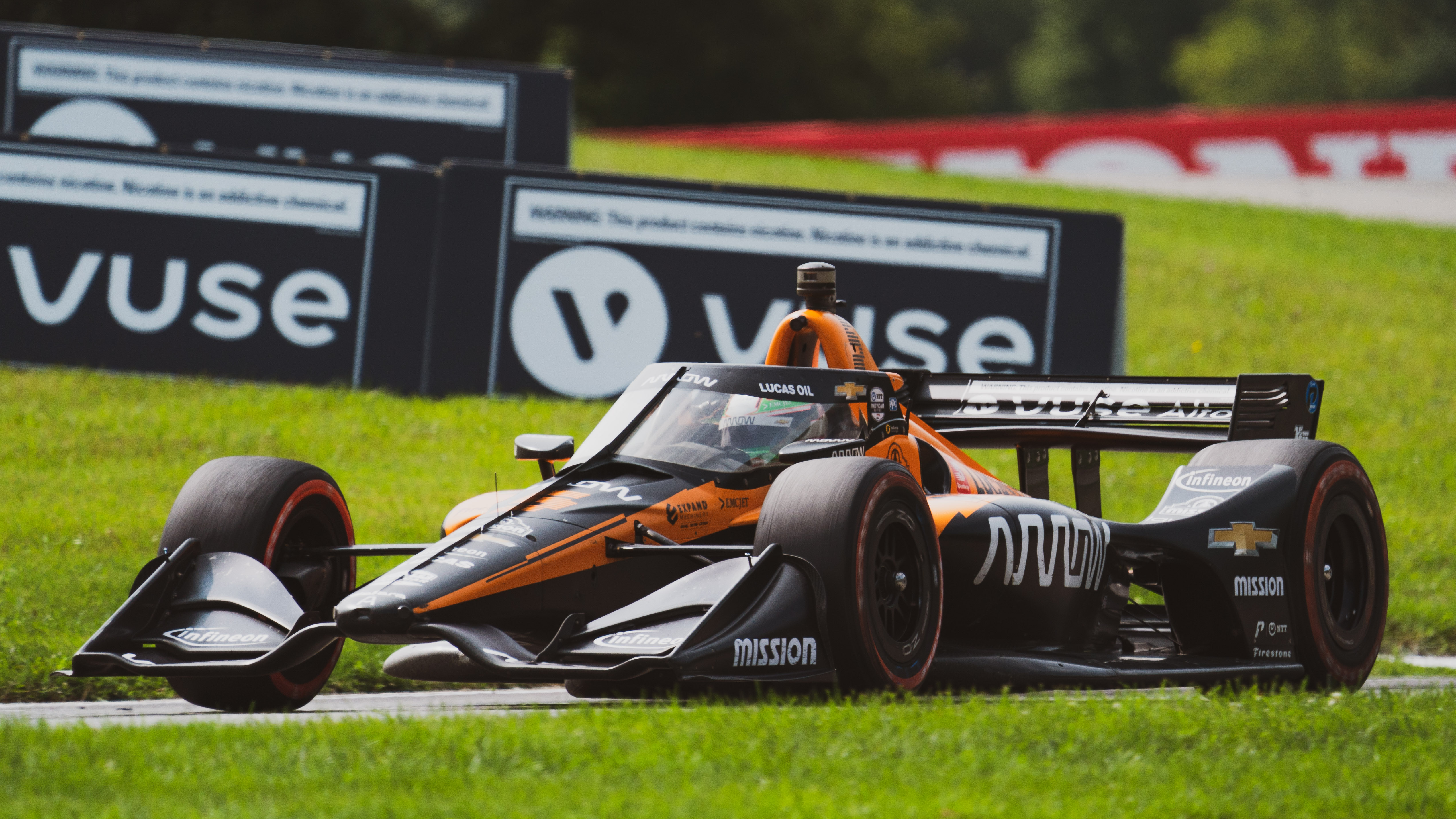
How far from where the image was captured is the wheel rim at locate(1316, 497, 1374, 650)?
7547 mm

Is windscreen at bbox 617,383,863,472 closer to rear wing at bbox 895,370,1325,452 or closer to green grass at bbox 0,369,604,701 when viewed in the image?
rear wing at bbox 895,370,1325,452

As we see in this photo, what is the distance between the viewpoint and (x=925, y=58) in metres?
53.0

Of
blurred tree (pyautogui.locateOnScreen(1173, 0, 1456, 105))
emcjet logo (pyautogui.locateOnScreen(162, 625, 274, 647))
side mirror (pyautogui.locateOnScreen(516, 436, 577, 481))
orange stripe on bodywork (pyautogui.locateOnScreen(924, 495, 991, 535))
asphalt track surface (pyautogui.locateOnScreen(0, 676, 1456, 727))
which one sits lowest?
asphalt track surface (pyautogui.locateOnScreen(0, 676, 1456, 727))

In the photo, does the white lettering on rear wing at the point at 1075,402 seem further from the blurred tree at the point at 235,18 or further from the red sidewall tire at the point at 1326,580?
the blurred tree at the point at 235,18

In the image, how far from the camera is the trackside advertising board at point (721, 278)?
1316 centimetres

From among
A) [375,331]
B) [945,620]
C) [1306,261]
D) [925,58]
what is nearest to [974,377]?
[945,620]

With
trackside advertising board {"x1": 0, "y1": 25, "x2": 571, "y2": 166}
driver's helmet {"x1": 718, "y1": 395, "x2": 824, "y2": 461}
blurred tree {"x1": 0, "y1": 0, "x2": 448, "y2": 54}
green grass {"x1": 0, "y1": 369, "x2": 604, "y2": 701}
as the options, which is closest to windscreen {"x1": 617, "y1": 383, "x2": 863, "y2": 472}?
driver's helmet {"x1": 718, "y1": 395, "x2": 824, "y2": 461}

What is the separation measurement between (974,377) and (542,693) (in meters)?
2.72

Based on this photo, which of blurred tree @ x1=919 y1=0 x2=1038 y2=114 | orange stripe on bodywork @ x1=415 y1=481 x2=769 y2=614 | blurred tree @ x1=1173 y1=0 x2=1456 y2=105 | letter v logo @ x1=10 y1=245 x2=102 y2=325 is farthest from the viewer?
blurred tree @ x1=919 y1=0 x2=1038 y2=114

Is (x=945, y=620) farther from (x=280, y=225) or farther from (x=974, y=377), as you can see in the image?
(x=280, y=225)

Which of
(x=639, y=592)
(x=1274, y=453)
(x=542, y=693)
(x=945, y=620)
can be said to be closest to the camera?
(x=639, y=592)

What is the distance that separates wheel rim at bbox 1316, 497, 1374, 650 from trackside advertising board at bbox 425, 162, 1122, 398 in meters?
5.60

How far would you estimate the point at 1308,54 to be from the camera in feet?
221

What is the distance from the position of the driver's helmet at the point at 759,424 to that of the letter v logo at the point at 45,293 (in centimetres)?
834
